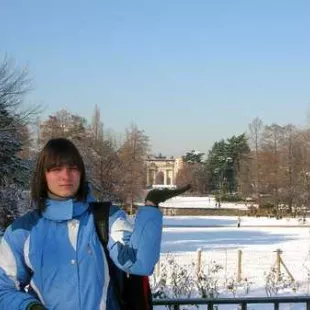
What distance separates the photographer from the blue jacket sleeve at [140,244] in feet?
6.91

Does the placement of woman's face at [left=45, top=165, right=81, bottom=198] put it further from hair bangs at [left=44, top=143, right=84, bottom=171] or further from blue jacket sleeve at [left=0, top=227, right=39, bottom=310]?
blue jacket sleeve at [left=0, top=227, right=39, bottom=310]

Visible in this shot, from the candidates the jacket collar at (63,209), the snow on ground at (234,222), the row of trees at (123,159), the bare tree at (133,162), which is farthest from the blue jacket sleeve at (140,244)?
the bare tree at (133,162)

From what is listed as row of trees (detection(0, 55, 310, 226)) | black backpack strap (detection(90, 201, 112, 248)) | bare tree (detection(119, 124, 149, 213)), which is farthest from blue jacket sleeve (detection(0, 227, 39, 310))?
bare tree (detection(119, 124, 149, 213))

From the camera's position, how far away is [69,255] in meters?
2.09

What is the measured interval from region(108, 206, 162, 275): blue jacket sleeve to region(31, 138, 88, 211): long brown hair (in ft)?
0.81

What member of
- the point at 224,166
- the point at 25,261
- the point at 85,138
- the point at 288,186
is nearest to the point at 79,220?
the point at 25,261

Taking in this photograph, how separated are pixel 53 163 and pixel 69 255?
1.31 feet

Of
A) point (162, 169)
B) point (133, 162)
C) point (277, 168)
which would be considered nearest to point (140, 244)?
point (133, 162)

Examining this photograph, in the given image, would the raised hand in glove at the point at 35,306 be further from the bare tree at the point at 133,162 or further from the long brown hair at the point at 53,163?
the bare tree at the point at 133,162

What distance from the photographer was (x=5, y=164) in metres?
24.3

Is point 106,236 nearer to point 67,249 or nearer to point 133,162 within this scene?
point 67,249

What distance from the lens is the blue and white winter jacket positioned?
207 cm

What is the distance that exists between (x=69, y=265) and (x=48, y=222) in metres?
0.20

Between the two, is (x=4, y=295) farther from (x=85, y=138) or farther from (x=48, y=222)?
(x=85, y=138)
